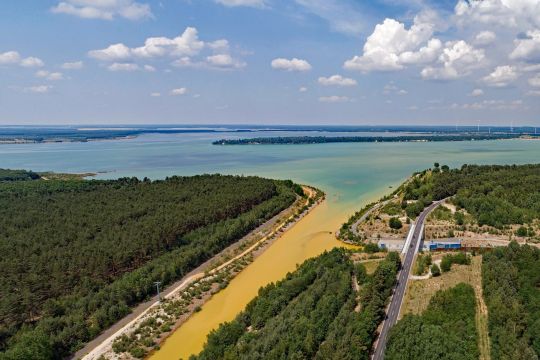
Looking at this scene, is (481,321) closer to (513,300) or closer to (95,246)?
(513,300)

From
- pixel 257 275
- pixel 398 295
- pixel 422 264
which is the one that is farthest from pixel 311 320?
pixel 422 264

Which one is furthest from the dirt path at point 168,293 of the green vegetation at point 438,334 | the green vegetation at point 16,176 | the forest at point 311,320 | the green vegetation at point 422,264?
the green vegetation at point 16,176

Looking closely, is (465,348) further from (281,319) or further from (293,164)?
(293,164)

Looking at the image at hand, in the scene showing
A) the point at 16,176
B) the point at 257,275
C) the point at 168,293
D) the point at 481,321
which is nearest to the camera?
the point at 481,321

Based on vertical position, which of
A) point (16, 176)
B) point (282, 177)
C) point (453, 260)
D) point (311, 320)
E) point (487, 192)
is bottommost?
point (311, 320)

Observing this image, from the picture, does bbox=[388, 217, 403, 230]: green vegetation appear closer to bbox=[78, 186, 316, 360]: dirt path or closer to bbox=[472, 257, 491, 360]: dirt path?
bbox=[78, 186, 316, 360]: dirt path

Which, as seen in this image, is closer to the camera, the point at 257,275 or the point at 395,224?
the point at 257,275

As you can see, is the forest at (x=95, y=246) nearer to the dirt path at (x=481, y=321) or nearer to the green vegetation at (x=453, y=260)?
the green vegetation at (x=453, y=260)
